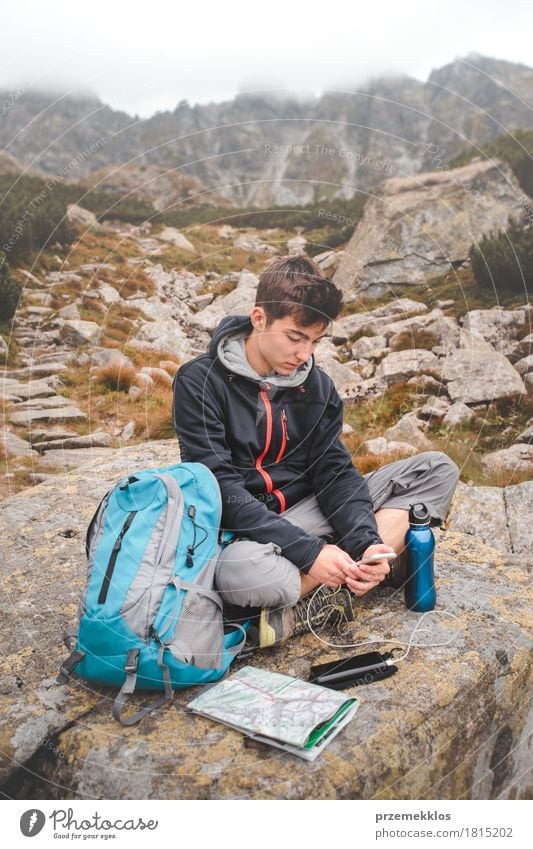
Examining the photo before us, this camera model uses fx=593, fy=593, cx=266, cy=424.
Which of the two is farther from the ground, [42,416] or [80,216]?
[80,216]

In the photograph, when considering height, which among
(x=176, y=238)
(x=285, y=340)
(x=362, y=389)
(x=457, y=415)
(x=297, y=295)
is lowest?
(x=457, y=415)

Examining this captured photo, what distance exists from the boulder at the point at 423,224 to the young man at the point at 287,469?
1.46 m

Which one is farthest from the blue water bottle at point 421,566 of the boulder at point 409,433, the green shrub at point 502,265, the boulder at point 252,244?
the green shrub at point 502,265

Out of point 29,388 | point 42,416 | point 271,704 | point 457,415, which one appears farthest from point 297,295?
point 29,388

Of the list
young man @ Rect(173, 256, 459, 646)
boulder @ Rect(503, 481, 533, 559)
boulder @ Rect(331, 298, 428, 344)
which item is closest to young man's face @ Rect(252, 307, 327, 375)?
young man @ Rect(173, 256, 459, 646)

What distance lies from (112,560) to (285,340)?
1.32 metres

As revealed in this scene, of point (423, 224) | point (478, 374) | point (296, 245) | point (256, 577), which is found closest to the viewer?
point (256, 577)

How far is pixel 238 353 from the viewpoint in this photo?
9.95ft

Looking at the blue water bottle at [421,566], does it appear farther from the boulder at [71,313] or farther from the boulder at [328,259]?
the boulder at [71,313]

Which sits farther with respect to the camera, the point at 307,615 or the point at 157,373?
the point at 157,373

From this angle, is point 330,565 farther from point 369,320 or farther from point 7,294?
point 7,294

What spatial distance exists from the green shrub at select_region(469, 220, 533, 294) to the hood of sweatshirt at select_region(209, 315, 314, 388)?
6.51m

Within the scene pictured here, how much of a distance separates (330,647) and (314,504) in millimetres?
795

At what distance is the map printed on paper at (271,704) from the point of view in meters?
2.14
